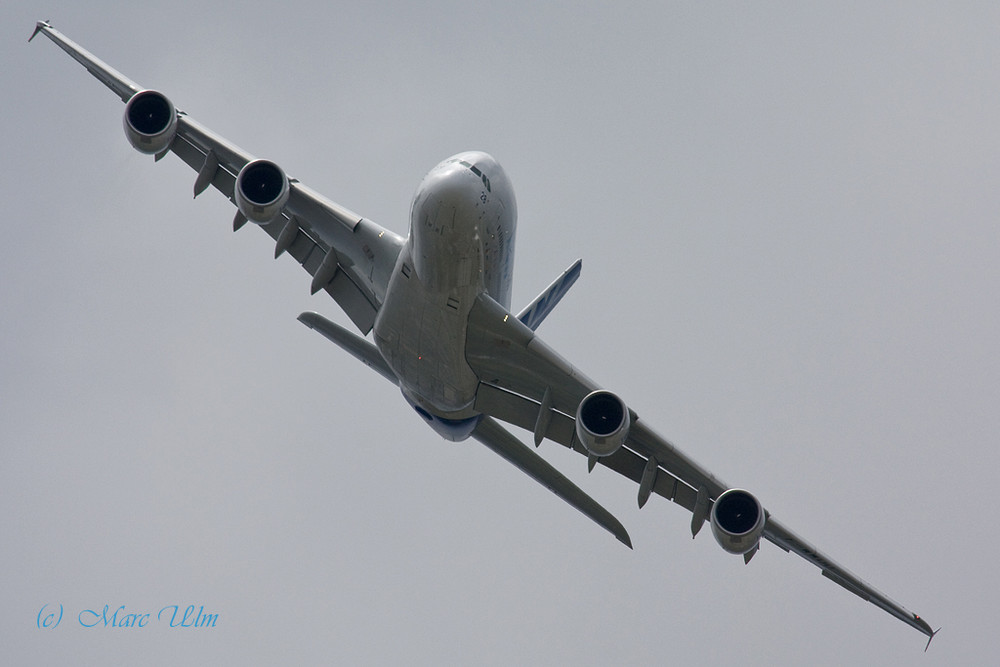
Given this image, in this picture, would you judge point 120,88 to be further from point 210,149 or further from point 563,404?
point 563,404

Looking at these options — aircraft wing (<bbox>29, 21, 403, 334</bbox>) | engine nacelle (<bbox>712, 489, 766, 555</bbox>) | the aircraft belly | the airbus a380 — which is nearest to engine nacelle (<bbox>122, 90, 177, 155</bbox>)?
the airbus a380

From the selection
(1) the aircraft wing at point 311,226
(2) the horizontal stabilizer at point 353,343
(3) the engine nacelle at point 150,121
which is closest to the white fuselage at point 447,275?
(2) the horizontal stabilizer at point 353,343

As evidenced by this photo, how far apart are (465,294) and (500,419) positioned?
15.2 ft

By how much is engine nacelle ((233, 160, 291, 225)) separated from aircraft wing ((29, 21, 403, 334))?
1.00m

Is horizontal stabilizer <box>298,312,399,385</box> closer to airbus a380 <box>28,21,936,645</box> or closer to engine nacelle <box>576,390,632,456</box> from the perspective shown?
airbus a380 <box>28,21,936,645</box>

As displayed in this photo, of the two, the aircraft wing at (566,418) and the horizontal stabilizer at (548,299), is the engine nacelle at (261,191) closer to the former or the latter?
the aircraft wing at (566,418)

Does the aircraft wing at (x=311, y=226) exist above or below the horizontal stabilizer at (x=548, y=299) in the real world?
below

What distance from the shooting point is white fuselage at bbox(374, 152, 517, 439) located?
21.0m

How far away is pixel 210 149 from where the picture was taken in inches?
993

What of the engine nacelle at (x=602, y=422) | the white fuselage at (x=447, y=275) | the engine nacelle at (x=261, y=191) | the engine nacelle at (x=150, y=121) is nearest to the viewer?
the white fuselage at (x=447, y=275)

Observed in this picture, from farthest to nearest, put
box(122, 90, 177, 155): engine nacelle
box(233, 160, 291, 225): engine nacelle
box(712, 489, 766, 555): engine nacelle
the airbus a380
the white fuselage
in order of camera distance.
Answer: box(122, 90, 177, 155): engine nacelle
box(712, 489, 766, 555): engine nacelle
box(233, 160, 291, 225): engine nacelle
the airbus a380
the white fuselage

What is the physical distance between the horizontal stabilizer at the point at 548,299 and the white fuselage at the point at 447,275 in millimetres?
2537

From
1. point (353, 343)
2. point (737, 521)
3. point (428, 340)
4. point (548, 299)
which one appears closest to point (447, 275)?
point (428, 340)

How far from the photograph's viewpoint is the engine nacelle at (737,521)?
76.4 feet
